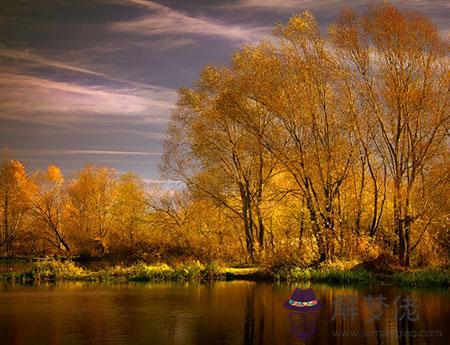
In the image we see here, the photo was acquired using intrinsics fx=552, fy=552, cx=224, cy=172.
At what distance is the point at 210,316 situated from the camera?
1781cm

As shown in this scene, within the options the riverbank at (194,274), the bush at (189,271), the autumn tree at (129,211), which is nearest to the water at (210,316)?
the riverbank at (194,274)

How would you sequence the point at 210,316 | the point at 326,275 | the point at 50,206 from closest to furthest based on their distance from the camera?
the point at 210,316 < the point at 326,275 < the point at 50,206

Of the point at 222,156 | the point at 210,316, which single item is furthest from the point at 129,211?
the point at 210,316

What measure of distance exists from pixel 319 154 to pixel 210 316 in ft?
50.8

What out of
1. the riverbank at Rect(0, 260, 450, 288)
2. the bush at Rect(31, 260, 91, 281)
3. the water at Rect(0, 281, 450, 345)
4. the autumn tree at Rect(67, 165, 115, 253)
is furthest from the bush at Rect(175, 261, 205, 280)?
the autumn tree at Rect(67, 165, 115, 253)

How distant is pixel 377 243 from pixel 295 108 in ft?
28.9

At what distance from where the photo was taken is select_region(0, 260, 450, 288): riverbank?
91.6 ft

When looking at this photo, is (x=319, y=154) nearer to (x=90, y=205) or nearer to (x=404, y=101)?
(x=404, y=101)

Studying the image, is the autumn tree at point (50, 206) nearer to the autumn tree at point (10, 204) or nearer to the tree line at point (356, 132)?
the autumn tree at point (10, 204)

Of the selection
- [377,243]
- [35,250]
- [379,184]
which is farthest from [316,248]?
[35,250]

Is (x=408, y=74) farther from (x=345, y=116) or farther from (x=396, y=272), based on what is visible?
(x=396, y=272)

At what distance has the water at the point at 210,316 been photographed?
1462 centimetres

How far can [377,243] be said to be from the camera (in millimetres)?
30578

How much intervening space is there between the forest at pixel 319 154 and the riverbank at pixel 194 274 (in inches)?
36.7
